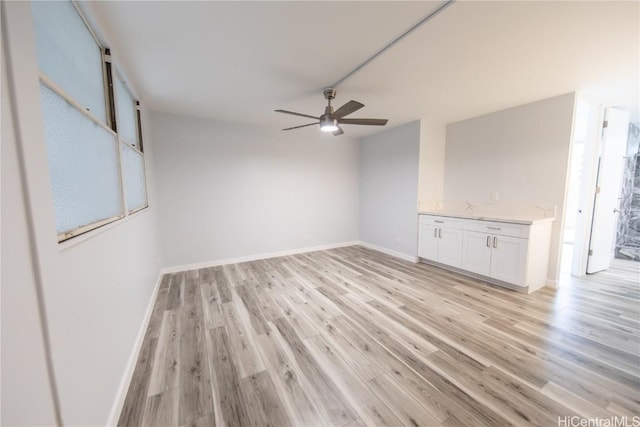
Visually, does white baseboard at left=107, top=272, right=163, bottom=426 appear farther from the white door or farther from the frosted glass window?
the white door

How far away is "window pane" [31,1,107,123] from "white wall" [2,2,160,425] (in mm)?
279

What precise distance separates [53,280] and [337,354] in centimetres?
178

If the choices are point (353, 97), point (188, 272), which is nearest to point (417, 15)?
point (353, 97)

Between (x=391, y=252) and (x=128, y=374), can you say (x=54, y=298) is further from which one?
(x=391, y=252)

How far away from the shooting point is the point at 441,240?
3807mm

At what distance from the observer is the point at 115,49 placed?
6.26 feet

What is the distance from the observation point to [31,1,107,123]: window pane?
1.02m

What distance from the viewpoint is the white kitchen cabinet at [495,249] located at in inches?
114

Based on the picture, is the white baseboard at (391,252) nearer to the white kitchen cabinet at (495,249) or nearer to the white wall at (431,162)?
the white kitchen cabinet at (495,249)

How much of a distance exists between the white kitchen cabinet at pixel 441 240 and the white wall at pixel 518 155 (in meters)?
0.71

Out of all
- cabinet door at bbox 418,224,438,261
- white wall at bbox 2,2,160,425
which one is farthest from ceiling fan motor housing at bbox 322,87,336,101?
cabinet door at bbox 418,224,438,261

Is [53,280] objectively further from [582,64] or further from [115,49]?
[582,64]

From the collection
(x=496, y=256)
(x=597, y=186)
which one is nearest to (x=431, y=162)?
(x=496, y=256)

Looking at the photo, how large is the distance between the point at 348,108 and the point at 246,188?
8.31 feet
